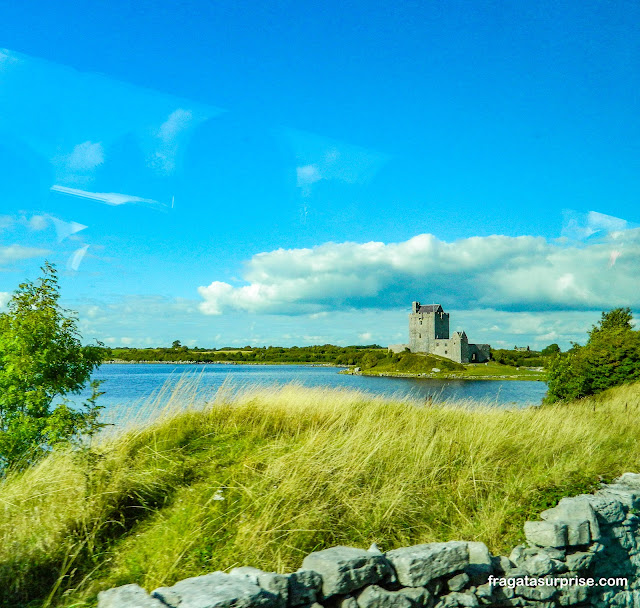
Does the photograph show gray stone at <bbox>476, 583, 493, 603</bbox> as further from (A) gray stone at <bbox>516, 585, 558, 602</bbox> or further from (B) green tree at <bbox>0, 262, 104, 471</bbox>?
(B) green tree at <bbox>0, 262, 104, 471</bbox>

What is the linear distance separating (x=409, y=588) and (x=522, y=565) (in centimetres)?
144

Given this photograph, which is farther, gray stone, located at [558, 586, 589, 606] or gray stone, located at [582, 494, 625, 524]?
gray stone, located at [582, 494, 625, 524]

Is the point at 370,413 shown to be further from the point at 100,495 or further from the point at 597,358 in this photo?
the point at 597,358

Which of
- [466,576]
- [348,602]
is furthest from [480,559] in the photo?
[348,602]

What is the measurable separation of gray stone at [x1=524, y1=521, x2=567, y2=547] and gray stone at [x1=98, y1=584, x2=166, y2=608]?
382 centimetres

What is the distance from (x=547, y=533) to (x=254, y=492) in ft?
9.96

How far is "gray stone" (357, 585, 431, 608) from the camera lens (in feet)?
12.6

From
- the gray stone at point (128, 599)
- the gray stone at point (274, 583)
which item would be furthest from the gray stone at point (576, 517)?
the gray stone at point (128, 599)

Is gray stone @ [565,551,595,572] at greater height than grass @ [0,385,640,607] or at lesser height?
lesser

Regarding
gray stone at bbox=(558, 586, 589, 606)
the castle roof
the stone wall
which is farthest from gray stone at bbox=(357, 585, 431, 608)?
the castle roof

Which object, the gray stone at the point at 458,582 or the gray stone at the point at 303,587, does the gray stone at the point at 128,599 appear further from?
the gray stone at the point at 458,582

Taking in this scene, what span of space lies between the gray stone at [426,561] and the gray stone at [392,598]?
7 cm

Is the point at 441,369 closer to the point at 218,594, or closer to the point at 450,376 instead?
the point at 450,376

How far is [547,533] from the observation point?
5027mm
